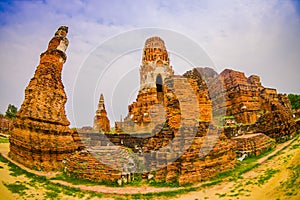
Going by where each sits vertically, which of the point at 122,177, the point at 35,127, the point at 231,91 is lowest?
the point at 122,177

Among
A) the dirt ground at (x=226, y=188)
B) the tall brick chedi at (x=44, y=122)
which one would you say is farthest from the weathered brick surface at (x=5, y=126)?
the dirt ground at (x=226, y=188)

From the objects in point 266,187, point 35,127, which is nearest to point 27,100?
point 35,127

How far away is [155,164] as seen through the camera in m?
10.1

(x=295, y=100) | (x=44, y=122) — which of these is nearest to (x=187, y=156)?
(x=44, y=122)

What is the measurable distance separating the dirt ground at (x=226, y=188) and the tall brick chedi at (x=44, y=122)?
1700 mm

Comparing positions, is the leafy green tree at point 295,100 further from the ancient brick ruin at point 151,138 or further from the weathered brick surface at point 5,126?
the weathered brick surface at point 5,126

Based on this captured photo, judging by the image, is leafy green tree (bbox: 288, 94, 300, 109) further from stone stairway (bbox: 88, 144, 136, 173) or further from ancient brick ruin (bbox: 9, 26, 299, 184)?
stone stairway (bbox: 88, 144, 136, 173)

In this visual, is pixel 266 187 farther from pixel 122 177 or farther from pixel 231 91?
pixel 231 91

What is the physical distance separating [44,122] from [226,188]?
1096cm

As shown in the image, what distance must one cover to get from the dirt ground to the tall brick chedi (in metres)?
1.70

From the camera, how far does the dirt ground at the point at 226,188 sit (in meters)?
5.86

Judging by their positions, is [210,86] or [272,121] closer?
[272,121]

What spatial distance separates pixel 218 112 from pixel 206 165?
1547 cm

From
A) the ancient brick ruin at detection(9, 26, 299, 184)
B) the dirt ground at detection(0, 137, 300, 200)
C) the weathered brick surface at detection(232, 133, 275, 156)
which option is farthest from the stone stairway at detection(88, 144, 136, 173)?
the weathered brick surface at detection(232, 133, 275, 156)
